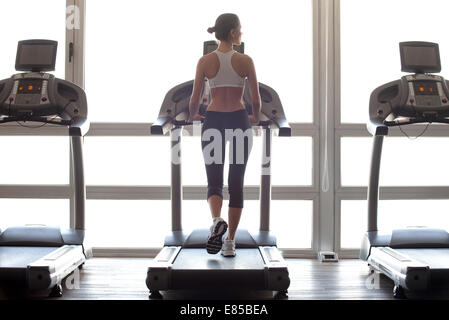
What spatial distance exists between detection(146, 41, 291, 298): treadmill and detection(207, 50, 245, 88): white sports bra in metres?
0.46

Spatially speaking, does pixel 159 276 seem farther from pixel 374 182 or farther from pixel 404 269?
pixel 374 182

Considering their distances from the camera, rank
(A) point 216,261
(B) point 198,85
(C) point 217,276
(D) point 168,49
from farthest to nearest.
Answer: (D) point 168,49 → (A) point 216,261 → (B) point 198,85 → (C) point 217,276

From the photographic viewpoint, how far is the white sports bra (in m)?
2.93

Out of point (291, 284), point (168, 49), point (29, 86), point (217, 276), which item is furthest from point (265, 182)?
point (29, 86)

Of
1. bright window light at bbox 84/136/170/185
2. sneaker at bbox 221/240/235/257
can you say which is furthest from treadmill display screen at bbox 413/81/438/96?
bright window light at bbox 84/136/170/185

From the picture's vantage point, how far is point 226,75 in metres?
2.93

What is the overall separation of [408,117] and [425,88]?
251 mm

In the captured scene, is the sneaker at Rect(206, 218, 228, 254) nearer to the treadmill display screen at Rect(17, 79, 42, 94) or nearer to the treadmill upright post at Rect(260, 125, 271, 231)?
the treadmill upright post at Rect(260, 125, 271, 231)

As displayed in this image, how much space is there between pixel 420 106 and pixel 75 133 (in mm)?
2585

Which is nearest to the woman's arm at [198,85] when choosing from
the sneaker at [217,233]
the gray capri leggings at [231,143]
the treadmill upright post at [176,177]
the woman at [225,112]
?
the woman at [225,112]

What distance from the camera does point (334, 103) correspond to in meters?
4.39

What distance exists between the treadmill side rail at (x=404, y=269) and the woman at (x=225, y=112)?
44.3 inches

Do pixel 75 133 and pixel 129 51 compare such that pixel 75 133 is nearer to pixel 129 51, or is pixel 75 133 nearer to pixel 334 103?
pixel 129 51
